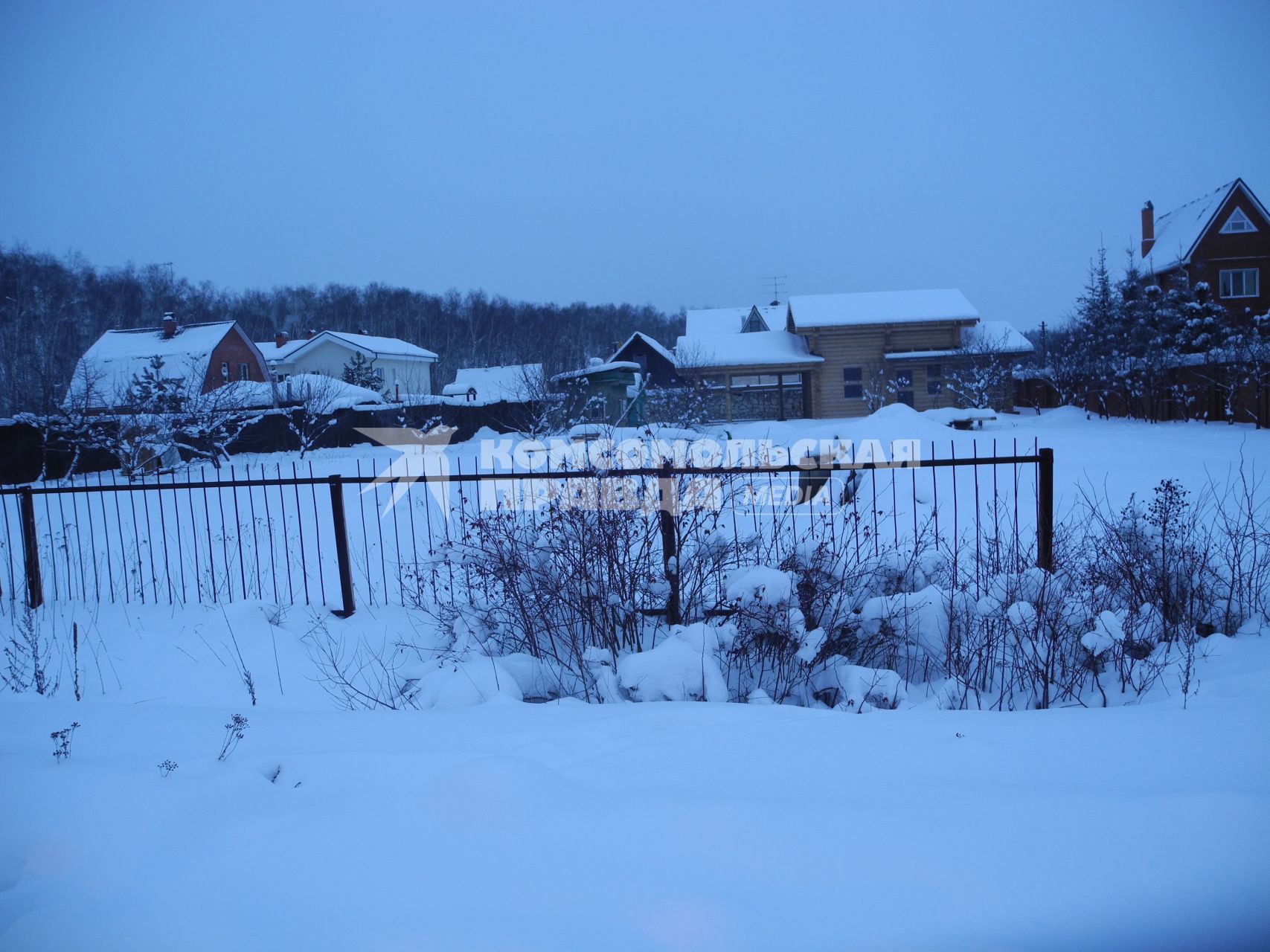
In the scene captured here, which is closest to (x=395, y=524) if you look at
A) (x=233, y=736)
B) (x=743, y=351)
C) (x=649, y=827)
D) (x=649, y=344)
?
(x=233, y=736)

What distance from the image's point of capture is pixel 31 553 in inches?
258

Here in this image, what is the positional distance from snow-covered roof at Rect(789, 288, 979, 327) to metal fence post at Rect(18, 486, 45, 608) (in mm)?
30238

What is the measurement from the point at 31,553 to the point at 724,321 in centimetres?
4454

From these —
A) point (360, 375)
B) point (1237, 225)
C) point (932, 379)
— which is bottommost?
point (932, 379)

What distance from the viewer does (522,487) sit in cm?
575

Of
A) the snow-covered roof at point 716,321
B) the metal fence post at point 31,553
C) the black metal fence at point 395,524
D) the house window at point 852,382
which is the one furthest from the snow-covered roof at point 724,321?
the metal fence post at point 31,553

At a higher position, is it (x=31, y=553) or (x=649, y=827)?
(x=31, y=553)

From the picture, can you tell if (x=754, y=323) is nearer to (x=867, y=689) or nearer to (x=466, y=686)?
(x=867, y=689)

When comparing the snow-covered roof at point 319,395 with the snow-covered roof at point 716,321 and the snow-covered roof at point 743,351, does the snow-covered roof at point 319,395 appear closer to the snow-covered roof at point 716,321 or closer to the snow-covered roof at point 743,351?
the snow-covered roof at point 743,351

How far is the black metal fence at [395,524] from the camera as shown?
5.10 meters

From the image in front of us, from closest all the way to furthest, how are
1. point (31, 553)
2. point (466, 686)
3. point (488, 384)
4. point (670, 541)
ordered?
point (466, 686), point (670, 541), point (31, 553), point (488, 384)

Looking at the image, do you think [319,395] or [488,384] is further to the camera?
[488,384]

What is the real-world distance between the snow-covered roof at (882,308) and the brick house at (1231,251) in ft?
27.5

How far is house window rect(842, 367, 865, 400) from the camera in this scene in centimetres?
3375
